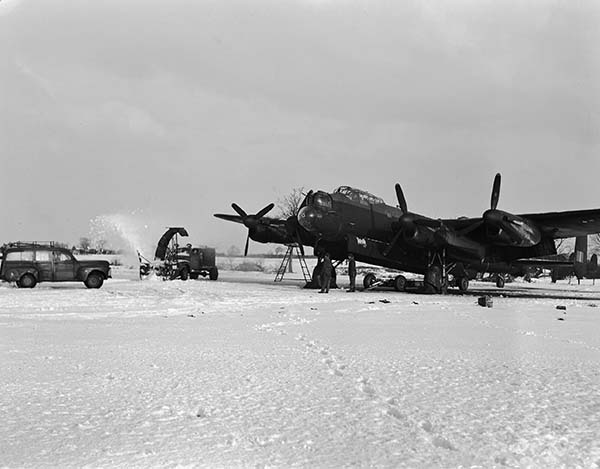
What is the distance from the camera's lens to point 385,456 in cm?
363

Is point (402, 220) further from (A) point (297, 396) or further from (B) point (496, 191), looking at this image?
(A) point (297, 396)

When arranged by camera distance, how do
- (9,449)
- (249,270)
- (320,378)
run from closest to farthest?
(9,449)
(320,378)
(249,270)

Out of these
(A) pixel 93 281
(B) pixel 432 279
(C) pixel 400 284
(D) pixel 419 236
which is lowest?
(A) pixel 93 281

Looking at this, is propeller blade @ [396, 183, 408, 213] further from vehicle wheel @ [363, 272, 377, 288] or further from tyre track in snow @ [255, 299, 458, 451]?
tyre track in snow @ [255, 299, 458, 451]

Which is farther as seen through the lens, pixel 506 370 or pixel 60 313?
pixel 60 313

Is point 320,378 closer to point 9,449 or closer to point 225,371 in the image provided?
point 225,371

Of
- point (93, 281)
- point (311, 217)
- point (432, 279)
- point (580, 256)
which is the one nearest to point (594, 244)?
point (580, 256)

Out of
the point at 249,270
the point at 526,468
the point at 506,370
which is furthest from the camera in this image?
the point at 249,270

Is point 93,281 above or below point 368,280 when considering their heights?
below

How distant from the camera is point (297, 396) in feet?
17.2

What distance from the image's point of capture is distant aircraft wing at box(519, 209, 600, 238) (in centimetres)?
2302

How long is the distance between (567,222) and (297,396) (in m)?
22.2

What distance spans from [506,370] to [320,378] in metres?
2.23

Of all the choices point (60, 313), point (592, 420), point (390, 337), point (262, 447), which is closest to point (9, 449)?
point (262, 447)
